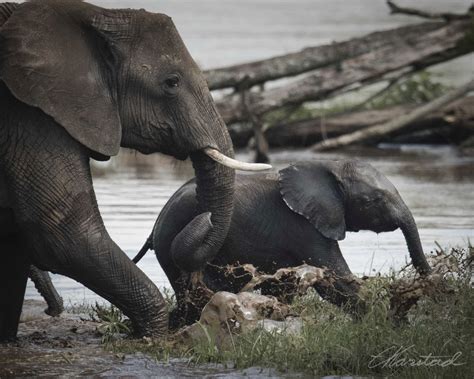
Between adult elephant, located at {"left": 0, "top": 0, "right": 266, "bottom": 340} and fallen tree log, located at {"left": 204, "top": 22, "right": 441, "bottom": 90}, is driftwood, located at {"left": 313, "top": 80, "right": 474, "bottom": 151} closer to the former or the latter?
fallen tree log, located at {"left": 204, "top": 22, "right": 441, "bottom": 90}

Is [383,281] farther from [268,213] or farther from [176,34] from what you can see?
[176,34]

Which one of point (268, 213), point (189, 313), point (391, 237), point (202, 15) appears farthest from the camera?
point (202, 15)

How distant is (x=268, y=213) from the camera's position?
1064 centimetres

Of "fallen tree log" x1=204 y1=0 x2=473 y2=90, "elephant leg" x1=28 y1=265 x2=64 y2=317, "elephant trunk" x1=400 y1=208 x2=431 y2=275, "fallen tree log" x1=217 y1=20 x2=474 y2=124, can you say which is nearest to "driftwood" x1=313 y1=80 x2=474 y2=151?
"fallen tree log" x1=217 y1=20 x2=474 y2=124

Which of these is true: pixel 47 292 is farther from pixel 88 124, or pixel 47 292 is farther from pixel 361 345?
pixel 361 345

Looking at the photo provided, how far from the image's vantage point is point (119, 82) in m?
9.17

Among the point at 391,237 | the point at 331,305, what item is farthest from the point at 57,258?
the point at 391,237

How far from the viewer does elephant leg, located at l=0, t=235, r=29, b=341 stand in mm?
9570

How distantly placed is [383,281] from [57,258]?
7.33 ft

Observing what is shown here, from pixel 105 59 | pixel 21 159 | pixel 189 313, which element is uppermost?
pixel 105 59

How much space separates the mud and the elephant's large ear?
1.17m

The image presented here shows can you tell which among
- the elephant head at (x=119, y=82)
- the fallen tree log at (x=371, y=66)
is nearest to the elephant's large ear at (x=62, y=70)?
the elephant head at (x=119, y=82)

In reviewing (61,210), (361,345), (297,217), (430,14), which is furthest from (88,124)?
(430,14)

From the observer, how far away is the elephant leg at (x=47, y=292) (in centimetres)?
1073
